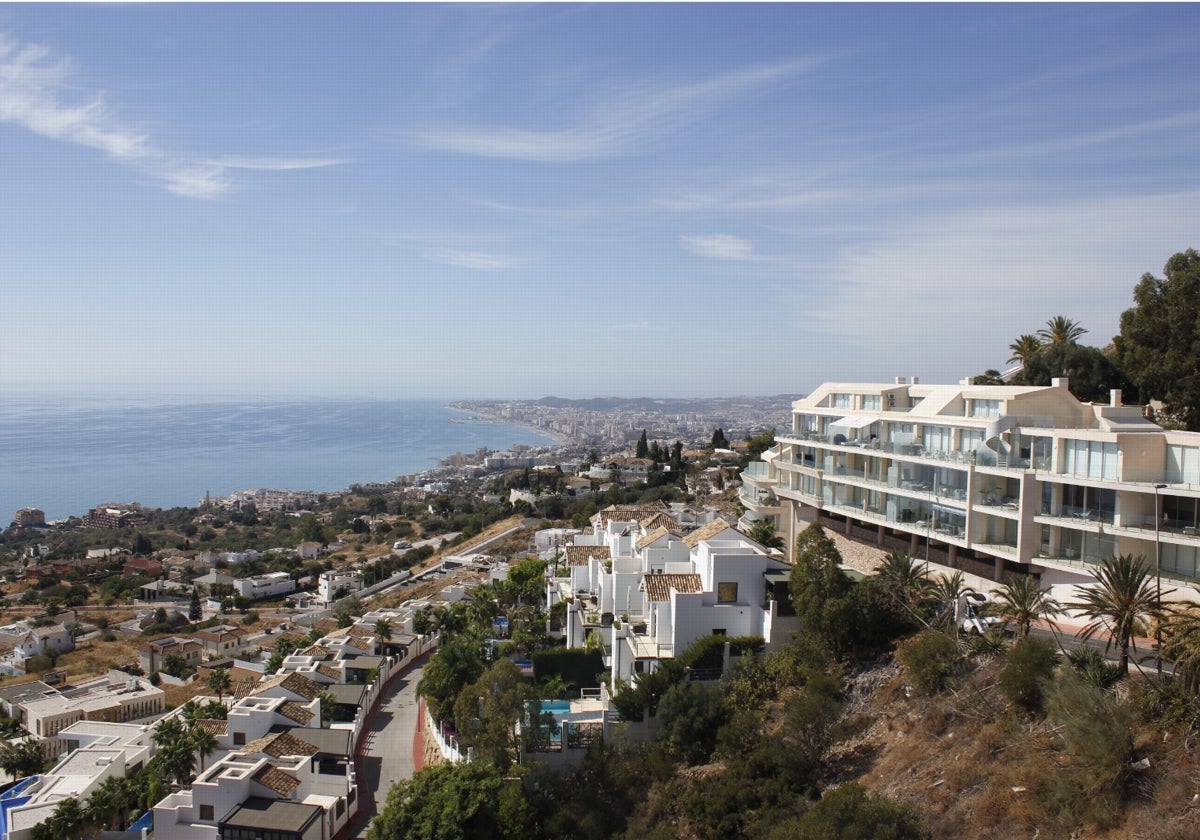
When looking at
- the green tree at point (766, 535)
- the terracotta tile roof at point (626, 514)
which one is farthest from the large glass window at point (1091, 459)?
the terracotta tile roof at point (626, 514)

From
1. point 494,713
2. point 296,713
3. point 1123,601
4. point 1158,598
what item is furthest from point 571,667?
point 1158,598

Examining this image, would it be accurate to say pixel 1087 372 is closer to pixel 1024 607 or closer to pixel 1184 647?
pixel 1024 607

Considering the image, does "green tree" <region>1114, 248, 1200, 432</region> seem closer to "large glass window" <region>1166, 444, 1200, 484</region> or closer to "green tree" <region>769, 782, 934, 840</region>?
"large glass window" <region>1166, 444, 1200, 484</region>

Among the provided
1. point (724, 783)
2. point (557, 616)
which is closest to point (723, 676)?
point (724, 783)

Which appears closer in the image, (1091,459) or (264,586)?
(1091,459)

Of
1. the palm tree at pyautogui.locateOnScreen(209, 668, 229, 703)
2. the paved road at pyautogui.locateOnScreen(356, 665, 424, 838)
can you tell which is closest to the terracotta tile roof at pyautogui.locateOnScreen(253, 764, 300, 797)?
the paved road at pyautogui.locateOnScreen(356, 665, 424, 838)
